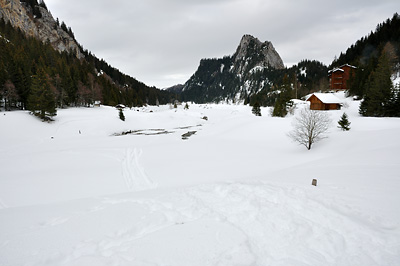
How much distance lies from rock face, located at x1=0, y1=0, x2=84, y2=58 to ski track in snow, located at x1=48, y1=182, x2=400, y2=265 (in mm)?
132275

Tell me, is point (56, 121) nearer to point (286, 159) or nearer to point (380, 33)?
point (286, 159)

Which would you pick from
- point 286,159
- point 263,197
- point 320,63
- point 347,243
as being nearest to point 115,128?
point 286,159

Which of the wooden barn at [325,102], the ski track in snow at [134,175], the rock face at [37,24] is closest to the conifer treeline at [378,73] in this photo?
the wooden barn at [325,102]

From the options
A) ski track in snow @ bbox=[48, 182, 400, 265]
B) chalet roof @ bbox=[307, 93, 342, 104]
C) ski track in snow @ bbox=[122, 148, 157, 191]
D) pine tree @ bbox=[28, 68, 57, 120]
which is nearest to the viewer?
ski track in snow @ bbox=[48, 182, 400, 265]

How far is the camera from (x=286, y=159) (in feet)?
59.0

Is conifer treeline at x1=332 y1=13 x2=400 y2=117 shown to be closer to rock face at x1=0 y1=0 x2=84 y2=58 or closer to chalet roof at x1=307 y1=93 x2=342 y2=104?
chalet roof at x1=307 y1=93 x2=342 y2=104

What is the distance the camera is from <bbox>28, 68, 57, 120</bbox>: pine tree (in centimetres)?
3528

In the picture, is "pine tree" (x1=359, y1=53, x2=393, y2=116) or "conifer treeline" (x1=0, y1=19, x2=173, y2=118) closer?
"pine tree" (x1=359, y1=53, x2=393, y2=116)

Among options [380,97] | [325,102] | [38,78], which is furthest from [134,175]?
[325,102]

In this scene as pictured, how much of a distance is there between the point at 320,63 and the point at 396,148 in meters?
161

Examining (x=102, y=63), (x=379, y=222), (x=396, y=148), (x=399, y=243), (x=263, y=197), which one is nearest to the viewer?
(x=399, y=243)

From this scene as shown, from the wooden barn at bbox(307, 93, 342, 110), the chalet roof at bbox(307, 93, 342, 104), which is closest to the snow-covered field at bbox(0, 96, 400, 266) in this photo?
the wooden barn at bbox(307, 93, 342, 110)

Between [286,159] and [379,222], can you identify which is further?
[286,159]

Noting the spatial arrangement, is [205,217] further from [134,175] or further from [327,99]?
[327,99]
